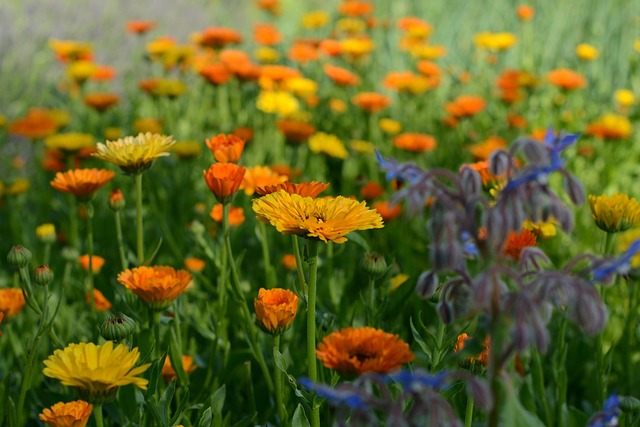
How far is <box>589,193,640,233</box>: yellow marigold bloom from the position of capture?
153 centimetres

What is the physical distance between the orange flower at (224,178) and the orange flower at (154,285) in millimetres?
188

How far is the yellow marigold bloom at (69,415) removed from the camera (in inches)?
47.6

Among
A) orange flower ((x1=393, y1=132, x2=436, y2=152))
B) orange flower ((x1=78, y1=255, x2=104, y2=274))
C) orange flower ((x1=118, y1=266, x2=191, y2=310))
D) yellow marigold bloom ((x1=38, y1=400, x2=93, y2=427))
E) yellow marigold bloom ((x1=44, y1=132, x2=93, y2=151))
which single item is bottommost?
orange flower ((x1=78, y1=255, x2=104, y2=274))

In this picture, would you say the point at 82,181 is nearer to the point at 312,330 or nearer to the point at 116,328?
the point at 116,328

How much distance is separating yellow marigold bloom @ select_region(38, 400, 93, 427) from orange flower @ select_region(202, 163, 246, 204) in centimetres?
49

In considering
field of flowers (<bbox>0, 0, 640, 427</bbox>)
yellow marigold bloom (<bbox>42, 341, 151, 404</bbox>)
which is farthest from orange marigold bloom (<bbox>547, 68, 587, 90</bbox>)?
yellow marigold bloom (<bbox>42, 341, 151, 404</bbox>)

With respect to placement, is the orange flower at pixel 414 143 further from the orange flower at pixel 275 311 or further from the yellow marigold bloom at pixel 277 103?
the orange flower at pixel 275 311

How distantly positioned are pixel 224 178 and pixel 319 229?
1.13ft

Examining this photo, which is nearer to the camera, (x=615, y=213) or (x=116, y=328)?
(x=116, y=328)

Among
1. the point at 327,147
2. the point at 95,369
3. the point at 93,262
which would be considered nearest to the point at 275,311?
the point at 95,369

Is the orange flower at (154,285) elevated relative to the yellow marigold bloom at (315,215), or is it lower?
lower

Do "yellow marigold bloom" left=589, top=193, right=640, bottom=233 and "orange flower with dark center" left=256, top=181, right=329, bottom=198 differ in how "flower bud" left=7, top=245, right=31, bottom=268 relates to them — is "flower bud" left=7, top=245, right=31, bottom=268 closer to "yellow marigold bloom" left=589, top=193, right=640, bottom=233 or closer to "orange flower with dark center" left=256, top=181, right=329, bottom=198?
"orange flower with dark center" left=256, top=181, right=329, bottom=198

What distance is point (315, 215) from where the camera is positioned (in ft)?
4.25

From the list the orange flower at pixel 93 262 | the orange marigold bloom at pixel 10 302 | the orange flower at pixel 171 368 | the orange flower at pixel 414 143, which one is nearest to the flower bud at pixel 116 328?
the orange flower at pixel 171 368
